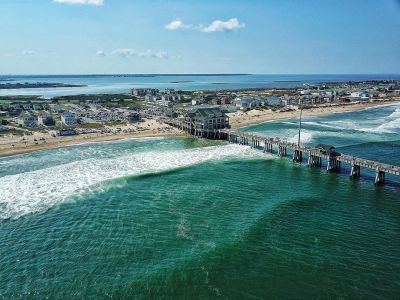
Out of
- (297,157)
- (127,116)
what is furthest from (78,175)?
(127,116)

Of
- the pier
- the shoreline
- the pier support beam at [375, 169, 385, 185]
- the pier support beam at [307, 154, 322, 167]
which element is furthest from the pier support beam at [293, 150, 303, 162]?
the shoreline

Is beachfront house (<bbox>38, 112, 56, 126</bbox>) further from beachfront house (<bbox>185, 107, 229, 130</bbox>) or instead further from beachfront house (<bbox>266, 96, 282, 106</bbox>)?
beachfront house (<bbox>266, 96, 282, 106</bbox>)

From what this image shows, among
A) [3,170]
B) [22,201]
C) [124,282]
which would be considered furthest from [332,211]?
[3,170]

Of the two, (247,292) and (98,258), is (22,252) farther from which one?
(247,292)

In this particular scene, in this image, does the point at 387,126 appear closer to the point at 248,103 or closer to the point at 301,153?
the point at 301,153

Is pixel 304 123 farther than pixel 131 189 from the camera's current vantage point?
Yes

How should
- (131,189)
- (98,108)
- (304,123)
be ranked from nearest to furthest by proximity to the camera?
(131,189) < (304,123) < (98,108)

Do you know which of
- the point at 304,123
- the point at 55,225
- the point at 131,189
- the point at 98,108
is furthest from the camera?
the point at 98,108
